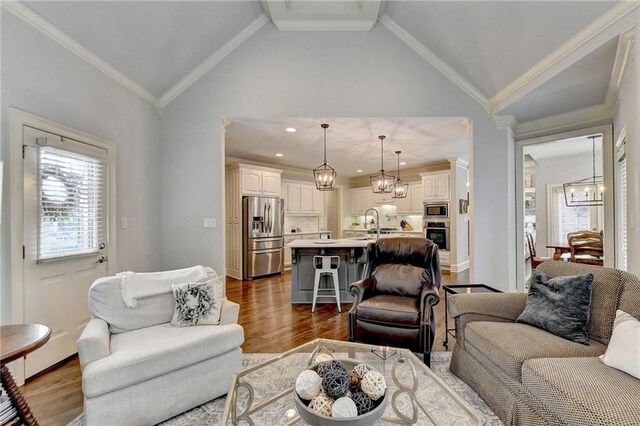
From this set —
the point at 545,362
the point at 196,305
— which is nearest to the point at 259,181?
the point at 196,305

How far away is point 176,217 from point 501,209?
4072 mm

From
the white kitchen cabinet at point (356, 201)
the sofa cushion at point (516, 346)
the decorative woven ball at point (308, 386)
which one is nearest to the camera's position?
the decorative woven ball at point (308, 386)

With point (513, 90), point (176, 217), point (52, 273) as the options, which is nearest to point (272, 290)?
point (176, 217)

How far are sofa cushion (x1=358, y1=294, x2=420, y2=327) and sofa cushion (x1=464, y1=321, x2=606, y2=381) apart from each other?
47 centimetres

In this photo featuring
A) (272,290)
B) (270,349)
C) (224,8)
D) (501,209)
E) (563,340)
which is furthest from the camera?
(272,290)

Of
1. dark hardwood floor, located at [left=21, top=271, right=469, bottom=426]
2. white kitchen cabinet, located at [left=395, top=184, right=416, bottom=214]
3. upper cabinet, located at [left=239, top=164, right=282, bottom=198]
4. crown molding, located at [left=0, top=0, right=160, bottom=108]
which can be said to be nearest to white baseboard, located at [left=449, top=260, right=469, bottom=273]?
dark hardwood floor, located at [left=21, top=271, right=469, bottom=426]

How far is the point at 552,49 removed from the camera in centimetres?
260

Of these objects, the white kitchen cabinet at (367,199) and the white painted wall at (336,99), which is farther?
the white kitchen cabinet at (367,199)

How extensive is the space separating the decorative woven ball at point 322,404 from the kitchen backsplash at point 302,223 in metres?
6.37

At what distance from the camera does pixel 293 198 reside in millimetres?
7555

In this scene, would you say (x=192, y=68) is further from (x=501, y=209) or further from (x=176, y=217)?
(x=501, y=209)

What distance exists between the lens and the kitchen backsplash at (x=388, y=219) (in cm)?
822

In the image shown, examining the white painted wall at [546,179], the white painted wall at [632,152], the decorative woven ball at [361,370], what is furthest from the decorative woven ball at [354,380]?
the white painted wall at [546,179]

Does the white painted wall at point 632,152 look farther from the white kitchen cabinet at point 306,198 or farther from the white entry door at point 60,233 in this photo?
the white kitchen cabinet at point 306,198
